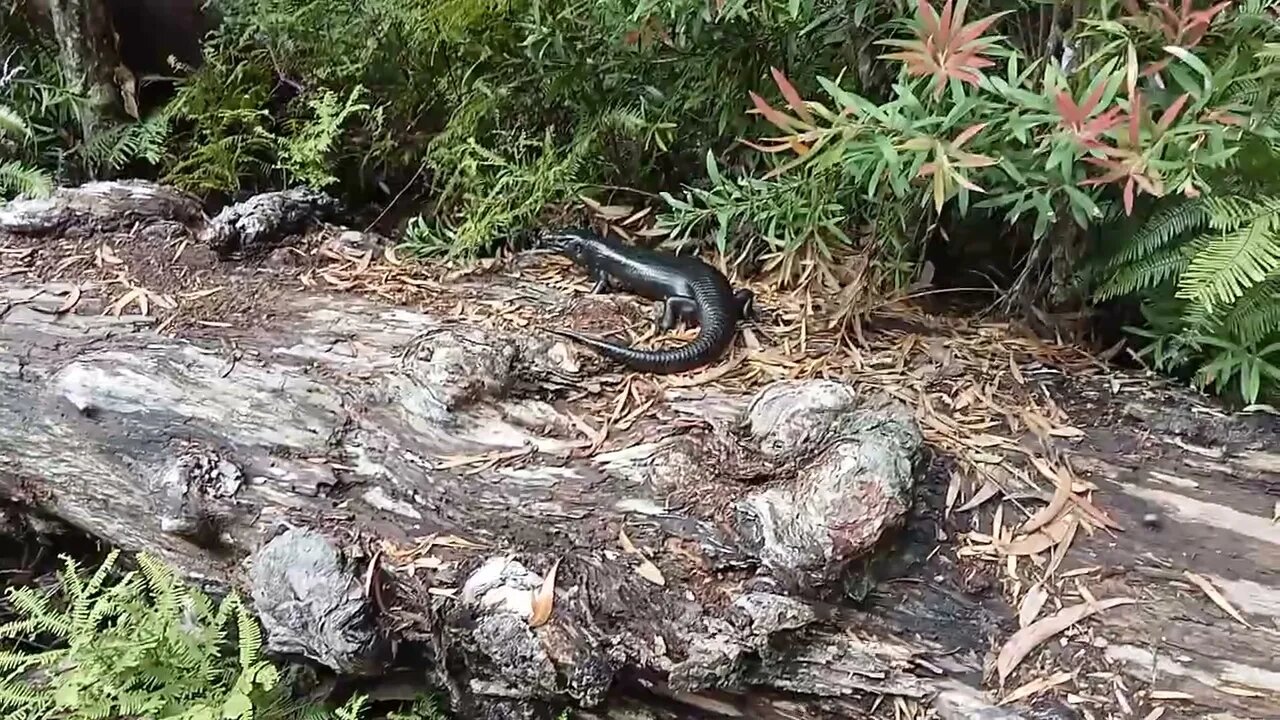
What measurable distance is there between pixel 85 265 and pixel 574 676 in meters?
2.19

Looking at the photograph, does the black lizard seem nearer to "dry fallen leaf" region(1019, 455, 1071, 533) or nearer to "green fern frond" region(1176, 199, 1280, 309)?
"dry fallen leaf" region(1019, 455, 1071, 533)

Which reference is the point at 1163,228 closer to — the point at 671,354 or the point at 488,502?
the point at 671,354

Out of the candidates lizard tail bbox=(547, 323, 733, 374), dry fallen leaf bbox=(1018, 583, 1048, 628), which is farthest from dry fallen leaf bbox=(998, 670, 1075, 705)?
lizard tail bbox=(547, 323, 733, 374)

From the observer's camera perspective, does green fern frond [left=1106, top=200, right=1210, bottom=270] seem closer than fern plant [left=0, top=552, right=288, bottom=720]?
Yes

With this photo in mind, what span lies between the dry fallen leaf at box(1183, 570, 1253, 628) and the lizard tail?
1249 mm

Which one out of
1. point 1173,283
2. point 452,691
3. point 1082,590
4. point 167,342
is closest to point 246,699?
point 452,691

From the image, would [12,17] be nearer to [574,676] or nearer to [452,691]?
[452,691]

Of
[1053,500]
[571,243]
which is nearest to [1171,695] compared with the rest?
[1053,500]

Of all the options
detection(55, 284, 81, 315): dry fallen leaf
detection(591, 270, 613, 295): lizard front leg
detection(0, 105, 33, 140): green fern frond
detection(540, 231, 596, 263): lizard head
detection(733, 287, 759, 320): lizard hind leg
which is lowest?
Result: detection(55, 284, 81, 315): dry fallen leaf

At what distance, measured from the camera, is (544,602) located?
2213 millimetres

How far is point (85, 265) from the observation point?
10.8 ft

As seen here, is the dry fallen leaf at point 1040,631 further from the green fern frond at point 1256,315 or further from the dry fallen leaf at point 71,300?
the dry fallen leaf at point 71,300

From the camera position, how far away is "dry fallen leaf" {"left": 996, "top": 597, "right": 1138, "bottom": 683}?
2072 millimetres

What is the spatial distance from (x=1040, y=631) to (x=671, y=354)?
116cm
